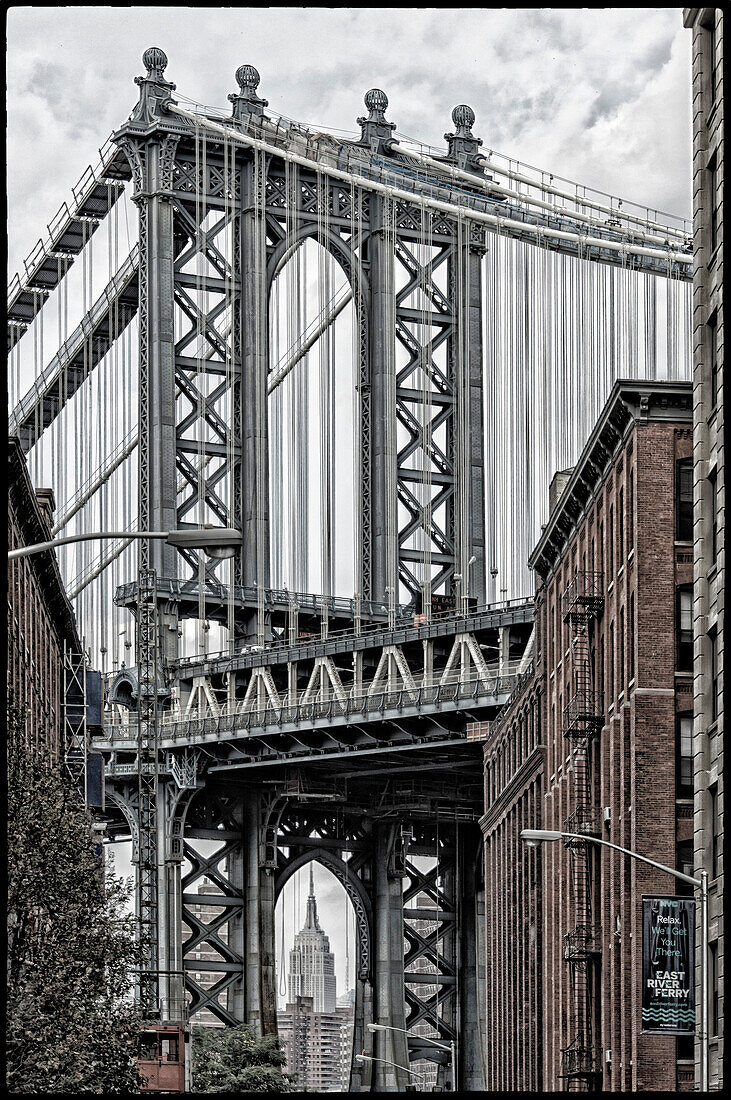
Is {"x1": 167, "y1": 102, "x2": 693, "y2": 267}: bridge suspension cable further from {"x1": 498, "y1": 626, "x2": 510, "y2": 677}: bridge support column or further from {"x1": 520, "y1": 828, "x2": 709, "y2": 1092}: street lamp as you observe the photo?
{"x1": 520, "y1": 828, "x2": 709, "y2": 1092}: street lamp

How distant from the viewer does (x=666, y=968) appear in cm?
4712

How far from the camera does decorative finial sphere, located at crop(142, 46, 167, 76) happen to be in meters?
139

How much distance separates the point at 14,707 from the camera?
1865 inches

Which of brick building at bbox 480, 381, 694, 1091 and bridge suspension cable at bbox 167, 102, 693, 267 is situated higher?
bridge suspension cable at bbox 167, 102, 693, 267

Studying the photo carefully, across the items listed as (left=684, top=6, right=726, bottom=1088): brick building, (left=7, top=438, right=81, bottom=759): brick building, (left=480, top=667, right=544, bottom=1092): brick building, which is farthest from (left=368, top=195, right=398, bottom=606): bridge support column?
(left=684, top=6, right=726, bottom=1088): brick building

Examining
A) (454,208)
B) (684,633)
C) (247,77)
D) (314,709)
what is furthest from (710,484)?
(247,77)

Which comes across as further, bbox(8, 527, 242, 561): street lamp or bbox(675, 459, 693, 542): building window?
bbox(675, 459, 693, 542): building window

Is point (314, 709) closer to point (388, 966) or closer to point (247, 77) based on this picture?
point (388, 966)

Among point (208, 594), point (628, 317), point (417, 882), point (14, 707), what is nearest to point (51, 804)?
point (14, 707)

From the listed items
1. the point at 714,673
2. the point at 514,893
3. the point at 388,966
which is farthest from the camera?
the point at 388,966

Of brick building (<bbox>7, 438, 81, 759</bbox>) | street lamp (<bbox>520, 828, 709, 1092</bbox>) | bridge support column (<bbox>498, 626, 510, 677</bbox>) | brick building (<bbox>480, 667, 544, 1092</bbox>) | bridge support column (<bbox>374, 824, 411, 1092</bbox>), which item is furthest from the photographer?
bridge support column (<bbox>374, 824, 411, 1092</bbox>)

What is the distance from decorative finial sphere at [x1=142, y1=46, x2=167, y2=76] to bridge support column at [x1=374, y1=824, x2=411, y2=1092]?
4996 centimetres

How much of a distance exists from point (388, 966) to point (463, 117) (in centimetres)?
5290

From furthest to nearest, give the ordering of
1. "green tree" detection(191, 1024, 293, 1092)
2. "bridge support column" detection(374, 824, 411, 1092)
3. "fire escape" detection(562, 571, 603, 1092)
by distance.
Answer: "bridge support column" detection(374, 824, 411, 1092) < "green tree" detection(191, 1024, 293, 1092) < "fire escape" detection(562, 571, 603, 1092)
